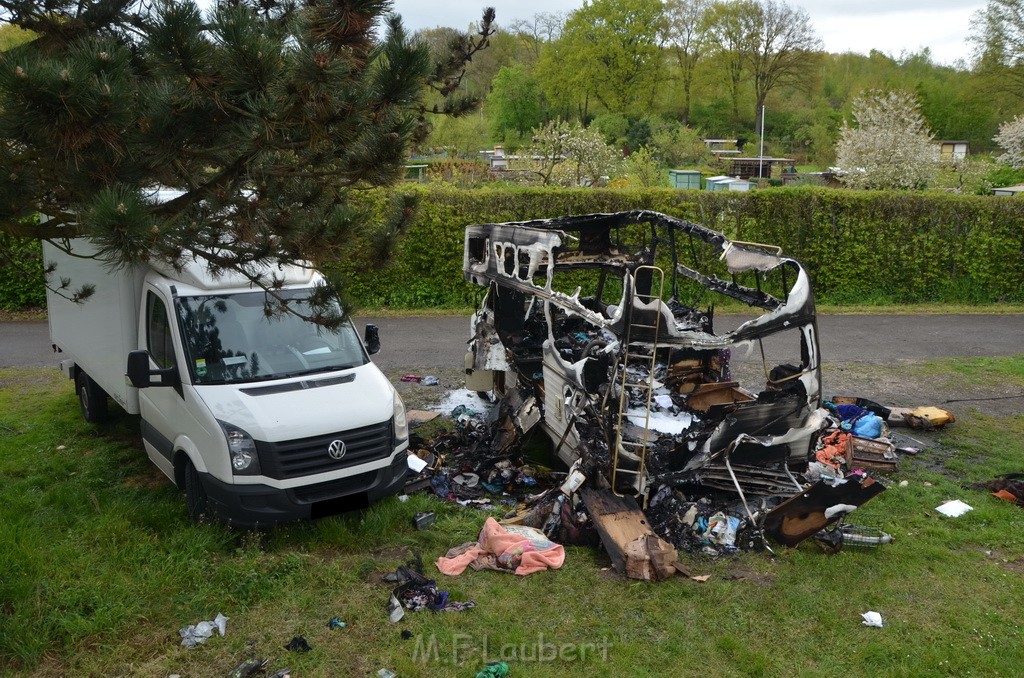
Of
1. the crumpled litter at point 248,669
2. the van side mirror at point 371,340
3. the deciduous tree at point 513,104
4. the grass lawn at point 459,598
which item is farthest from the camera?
the deciduous tree at point 513,104

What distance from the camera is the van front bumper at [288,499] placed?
18.8ft

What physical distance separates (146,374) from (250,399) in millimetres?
891

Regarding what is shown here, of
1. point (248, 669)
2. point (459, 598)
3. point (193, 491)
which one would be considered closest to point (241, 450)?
point (193, 491)

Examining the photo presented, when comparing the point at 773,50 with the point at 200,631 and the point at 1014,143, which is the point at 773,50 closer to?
the point at 1014,143

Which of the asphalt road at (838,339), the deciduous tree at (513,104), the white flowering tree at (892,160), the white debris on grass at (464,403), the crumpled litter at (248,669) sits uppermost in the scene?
the deciduous tree at (513,104)

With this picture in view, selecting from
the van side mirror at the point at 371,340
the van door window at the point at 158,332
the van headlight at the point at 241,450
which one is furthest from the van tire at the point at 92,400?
the van headlight at the point at 241,450

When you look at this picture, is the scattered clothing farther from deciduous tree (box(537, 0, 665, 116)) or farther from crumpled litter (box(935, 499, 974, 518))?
deciduous tree (box(537, 0, 665, 116))

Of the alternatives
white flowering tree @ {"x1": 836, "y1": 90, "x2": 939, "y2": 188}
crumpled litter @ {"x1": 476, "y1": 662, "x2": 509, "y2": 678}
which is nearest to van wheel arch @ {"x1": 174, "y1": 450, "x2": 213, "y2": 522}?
crumpled litter @ {"x1": 476, "y1": 662, "x2": 509, "y2": 678}

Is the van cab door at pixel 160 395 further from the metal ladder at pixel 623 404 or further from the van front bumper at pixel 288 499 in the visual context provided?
A: the metal ladder at pixel 623 404

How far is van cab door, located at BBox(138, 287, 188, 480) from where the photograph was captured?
250 inches

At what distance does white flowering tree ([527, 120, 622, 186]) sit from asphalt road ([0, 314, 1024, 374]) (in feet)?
27.3

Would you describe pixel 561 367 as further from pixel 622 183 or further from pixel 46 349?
pixel 622 183

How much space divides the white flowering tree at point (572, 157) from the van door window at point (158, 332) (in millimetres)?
→ 15371

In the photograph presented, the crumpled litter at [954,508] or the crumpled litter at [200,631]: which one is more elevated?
the crumpled litter at [954,508]
